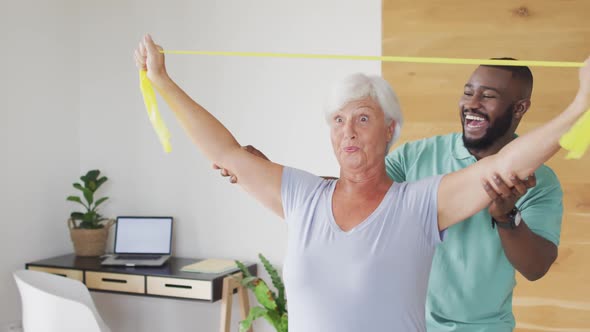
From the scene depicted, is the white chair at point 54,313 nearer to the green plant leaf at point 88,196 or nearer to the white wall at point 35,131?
the white wall at point 35,131

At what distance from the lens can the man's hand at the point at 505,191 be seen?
1374 mm

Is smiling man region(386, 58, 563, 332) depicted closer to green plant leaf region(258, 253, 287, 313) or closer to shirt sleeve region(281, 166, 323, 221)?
shirt sleeve region(281, 166, 323, 221)

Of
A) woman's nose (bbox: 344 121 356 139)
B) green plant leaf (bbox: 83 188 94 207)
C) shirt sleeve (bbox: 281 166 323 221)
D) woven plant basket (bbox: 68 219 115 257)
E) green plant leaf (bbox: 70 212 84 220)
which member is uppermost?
woman's nose (bbox: 344 121 356 139)

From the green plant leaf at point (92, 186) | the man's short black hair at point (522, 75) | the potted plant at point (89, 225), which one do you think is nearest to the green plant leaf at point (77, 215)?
the potted plant at point (89, 225)

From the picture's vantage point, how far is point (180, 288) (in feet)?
11.7


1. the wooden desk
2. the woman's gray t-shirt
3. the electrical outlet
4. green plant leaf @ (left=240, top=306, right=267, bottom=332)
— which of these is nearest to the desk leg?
the wooden desk

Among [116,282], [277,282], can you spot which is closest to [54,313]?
[116,282]

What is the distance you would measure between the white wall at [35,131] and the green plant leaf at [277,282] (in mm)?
1364

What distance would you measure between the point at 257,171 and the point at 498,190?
589 millimetres

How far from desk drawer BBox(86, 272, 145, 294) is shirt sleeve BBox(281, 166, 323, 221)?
7.10ft

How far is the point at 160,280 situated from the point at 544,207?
2.34 m

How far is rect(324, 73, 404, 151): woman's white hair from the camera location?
65.3 inches

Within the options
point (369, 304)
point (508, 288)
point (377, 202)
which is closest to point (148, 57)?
point (377, 202)

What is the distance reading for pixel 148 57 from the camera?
175 cm
